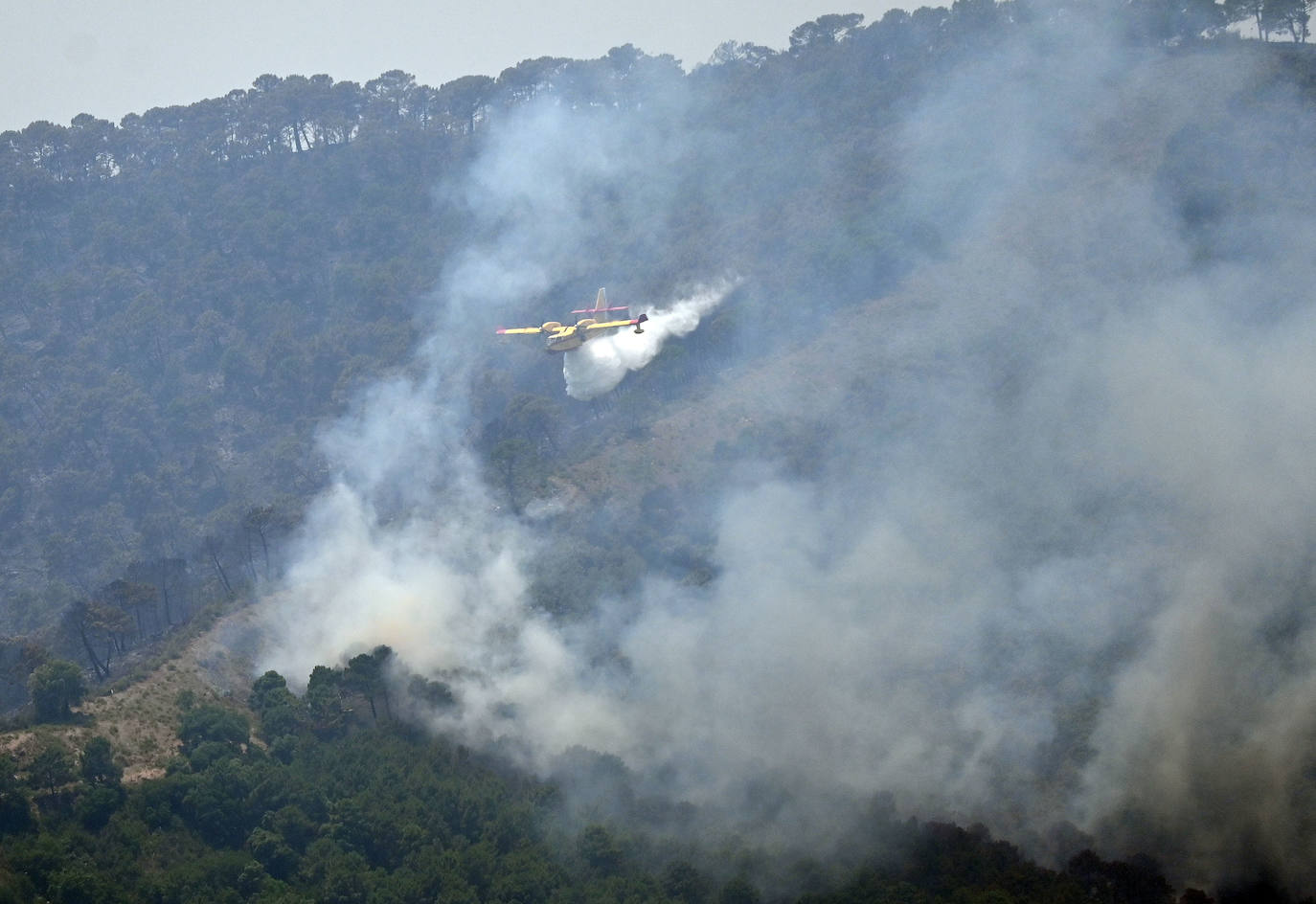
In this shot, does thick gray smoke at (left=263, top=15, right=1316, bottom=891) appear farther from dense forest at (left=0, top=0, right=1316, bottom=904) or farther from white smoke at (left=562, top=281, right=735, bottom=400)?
white smoke at (left=562, top=281, right=735, bottom=400)

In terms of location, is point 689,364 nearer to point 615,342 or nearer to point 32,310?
point 615,342

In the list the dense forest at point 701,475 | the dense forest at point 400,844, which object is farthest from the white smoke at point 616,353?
the dense forest at point 400,844

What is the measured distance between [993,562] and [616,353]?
123ft

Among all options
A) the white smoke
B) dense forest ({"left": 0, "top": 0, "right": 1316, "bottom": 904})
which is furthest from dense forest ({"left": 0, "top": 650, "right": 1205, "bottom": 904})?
the white smoke

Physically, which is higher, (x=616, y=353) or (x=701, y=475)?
(x=616, y=353)

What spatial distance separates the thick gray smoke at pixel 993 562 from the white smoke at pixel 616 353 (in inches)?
43.9

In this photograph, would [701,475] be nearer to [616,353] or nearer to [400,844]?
[616,353]

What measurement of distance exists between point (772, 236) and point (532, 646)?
203 ft

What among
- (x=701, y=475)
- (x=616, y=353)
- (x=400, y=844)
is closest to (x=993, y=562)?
(x=701, y=475)

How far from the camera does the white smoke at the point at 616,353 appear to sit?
114 m

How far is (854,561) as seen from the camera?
94000 millimetres

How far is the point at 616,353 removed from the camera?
376 feet

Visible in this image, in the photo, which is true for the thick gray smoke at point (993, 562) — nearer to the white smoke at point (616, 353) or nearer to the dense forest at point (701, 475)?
the dense forest at point (701, 475)

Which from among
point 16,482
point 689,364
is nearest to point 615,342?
point 689,364
